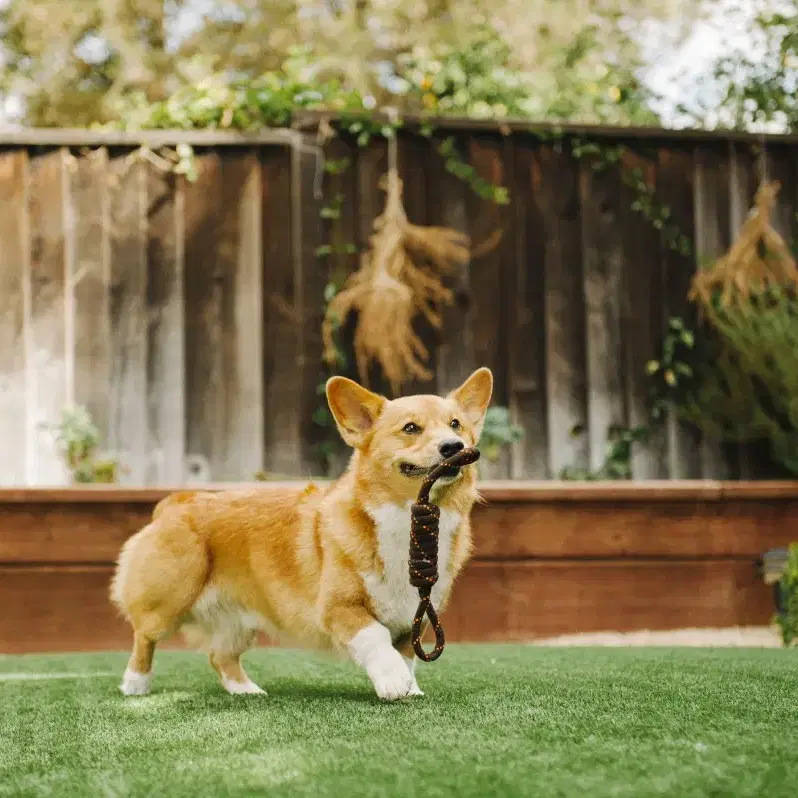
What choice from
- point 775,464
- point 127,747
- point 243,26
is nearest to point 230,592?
point 127,747

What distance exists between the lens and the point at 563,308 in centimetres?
604

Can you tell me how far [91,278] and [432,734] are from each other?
417 cm

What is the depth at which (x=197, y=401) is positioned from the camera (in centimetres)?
584

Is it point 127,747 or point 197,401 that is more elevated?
point 197,401

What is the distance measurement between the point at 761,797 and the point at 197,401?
4.44 m

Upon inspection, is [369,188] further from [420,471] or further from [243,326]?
[420,471]

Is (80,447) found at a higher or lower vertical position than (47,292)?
lower

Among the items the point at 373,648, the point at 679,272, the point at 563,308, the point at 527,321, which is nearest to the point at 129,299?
the point at 527,321

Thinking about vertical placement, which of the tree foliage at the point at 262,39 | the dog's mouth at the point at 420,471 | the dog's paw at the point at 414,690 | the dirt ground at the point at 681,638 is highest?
the tree foliage at the point at 262,39

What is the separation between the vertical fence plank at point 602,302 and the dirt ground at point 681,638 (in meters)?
1.27

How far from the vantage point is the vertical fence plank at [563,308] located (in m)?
5.98

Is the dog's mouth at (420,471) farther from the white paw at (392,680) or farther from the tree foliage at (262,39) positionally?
the tree foliage at (262,39)

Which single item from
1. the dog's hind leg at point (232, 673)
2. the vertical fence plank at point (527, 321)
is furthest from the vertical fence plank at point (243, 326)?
the dog's hind leg at point (232, 673)

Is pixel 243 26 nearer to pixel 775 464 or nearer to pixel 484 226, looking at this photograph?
pixel 484 226
